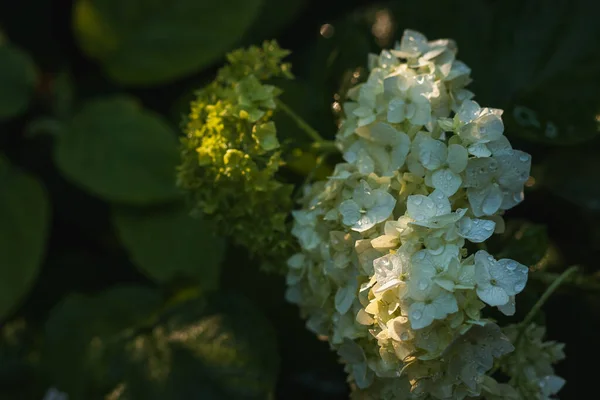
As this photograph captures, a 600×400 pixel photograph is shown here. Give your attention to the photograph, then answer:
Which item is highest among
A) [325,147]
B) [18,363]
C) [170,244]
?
[325,147]

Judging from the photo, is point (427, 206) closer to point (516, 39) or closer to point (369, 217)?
point (369, 217)

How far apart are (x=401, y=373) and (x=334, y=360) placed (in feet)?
1.10

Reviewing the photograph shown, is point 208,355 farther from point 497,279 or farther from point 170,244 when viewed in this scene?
point 497,279

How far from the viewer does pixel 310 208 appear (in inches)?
25.6

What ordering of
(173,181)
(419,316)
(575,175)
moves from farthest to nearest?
(173,181) → (575,175) → (419,316)

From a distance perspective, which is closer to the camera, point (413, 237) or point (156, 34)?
point (413, 237)

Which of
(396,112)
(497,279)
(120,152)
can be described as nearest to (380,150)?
(396,112)

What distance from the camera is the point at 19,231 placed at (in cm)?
109

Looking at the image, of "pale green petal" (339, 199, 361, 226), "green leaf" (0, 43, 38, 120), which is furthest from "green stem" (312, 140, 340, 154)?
"green leaf" (0, 43, 38, 120)

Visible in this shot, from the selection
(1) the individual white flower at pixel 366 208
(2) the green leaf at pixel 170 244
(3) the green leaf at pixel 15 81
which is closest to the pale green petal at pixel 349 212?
(1) the individual white flower at pixel 366 208

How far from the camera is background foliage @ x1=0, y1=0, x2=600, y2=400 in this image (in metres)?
0.82

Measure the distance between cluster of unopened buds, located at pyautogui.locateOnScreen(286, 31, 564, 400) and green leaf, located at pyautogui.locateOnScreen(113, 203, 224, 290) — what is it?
37cm

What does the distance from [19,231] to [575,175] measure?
0.82m

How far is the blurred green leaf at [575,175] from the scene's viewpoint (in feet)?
2.66
